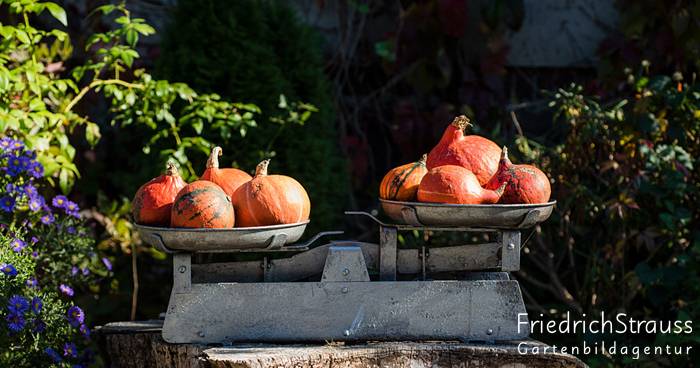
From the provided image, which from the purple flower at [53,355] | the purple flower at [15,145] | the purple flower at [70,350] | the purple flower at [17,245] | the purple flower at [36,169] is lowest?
the purple flower at [70,350]

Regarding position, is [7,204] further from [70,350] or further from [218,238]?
[218,238]

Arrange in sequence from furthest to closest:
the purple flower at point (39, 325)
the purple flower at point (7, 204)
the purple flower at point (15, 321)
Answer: the purple flower at point (7, 204)
the purple flower at point (39, 325)
the purple flower at point (15, 321)

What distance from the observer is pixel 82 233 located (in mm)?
3074

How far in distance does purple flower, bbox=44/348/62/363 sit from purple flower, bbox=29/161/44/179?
64 cm

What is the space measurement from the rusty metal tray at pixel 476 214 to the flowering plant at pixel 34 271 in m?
1.04

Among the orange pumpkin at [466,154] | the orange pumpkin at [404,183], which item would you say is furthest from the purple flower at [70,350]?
the orange pumpkin at [466,154]

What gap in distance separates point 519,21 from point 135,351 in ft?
8.48

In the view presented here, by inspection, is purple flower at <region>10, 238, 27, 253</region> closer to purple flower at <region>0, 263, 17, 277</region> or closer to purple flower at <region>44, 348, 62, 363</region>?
purple flower at <region>0, 263, 17, 277</region>

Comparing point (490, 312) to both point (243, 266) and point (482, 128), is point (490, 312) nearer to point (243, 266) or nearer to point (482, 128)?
point (243, 266)

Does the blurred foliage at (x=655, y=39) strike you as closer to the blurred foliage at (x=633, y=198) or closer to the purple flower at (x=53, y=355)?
the blurred foliage at (x=633, y=198)

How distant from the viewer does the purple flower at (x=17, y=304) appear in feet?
7.47

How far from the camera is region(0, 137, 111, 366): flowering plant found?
2.36m

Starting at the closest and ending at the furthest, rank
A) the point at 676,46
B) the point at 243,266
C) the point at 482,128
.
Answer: the point at 243,266 → the point at 676,46 → the point at 482,128

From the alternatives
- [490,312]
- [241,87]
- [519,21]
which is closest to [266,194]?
[490,312]
